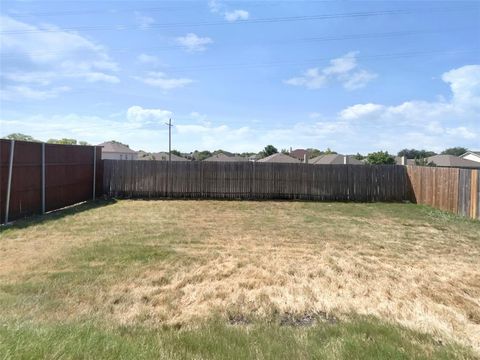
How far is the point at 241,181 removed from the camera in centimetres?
1633

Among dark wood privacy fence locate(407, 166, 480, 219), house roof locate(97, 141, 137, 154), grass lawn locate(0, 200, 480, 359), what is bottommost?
grass lawn locate(0, 200, 480, 359)

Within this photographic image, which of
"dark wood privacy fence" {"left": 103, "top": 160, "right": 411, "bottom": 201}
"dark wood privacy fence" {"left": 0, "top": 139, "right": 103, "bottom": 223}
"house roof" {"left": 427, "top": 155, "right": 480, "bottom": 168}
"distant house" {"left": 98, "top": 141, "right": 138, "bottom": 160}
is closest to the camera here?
"dark wood privacy fence" {"left": 0, "top": 139, "right": 103, "bottom": 223}

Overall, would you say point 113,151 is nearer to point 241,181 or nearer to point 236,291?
point 241,181

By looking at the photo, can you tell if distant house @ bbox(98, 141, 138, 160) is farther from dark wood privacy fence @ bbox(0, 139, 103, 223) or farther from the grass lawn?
the grass lawn

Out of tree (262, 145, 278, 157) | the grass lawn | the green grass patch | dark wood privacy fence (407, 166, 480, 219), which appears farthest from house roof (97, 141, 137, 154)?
the green grass patch

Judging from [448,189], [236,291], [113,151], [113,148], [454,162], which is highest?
[113,148]

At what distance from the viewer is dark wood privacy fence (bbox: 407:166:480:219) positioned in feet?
35.5

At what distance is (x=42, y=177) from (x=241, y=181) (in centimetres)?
800

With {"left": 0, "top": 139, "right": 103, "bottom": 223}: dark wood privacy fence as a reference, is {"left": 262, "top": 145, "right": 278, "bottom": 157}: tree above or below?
above

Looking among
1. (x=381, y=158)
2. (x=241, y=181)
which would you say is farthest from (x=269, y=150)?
(x=241, y=181)

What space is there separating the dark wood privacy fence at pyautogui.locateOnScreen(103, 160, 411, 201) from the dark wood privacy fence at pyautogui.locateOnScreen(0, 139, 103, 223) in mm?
1769

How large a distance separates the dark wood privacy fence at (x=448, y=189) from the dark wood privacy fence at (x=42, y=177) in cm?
1282

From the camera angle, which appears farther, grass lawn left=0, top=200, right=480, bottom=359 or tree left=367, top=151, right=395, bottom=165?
tree left=367, top=151, right=395, bottom=165

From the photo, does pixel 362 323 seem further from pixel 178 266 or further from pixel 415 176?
pixel 415 176
